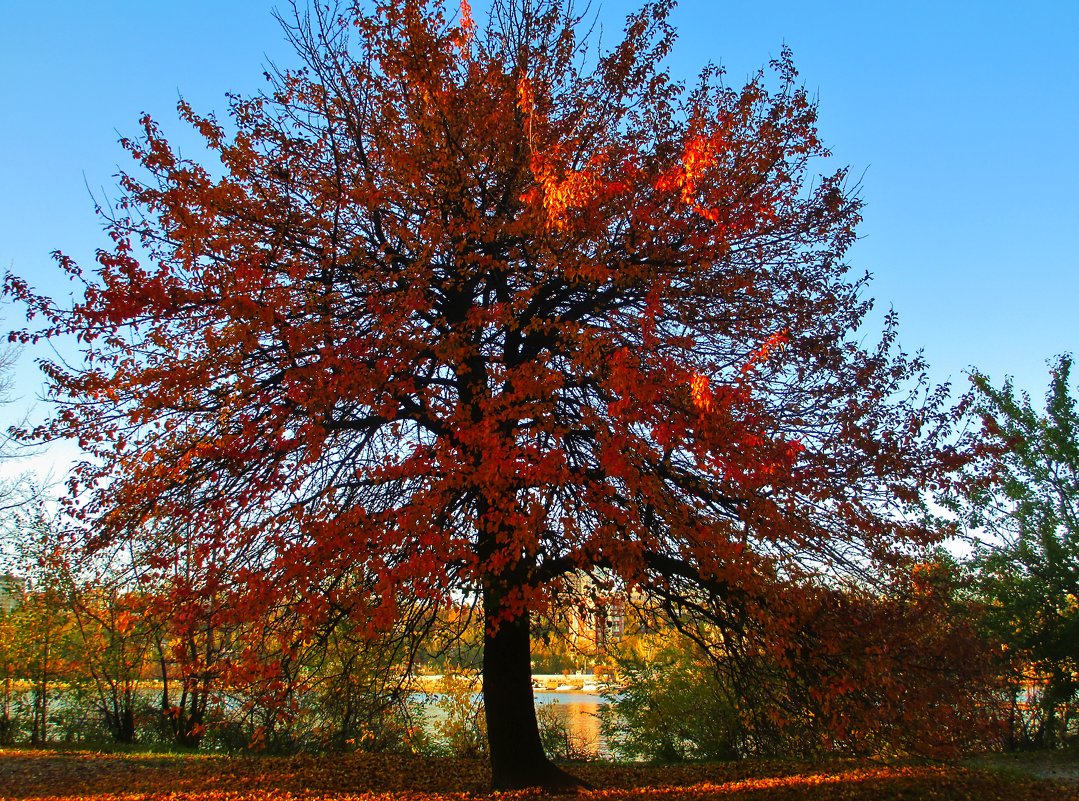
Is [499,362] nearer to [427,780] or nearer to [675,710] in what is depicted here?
[427,780]

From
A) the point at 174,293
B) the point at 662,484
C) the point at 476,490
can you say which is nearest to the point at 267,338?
the point at 174,293

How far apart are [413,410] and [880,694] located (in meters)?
6.54

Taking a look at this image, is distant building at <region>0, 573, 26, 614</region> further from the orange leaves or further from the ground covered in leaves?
the orange leaves

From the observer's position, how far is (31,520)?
18250 millimetres

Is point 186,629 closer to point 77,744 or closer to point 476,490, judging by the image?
point 476,490

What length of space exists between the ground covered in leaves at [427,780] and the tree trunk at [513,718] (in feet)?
1.71

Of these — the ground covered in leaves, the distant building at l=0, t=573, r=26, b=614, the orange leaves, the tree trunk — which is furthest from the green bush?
the distant building at l=0, t=573, r=26, b=614

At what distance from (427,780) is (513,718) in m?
2.14

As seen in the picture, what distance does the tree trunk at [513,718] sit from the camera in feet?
30.7

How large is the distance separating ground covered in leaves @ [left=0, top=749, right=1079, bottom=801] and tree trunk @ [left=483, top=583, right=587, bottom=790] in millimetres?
520

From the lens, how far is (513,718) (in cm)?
951

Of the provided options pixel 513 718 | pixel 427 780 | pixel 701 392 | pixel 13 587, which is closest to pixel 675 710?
pixel 427 780

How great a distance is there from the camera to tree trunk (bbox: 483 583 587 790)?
30.7 feet

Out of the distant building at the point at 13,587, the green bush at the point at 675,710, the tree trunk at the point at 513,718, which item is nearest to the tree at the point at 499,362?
the tree trunk at the point at 513,718
